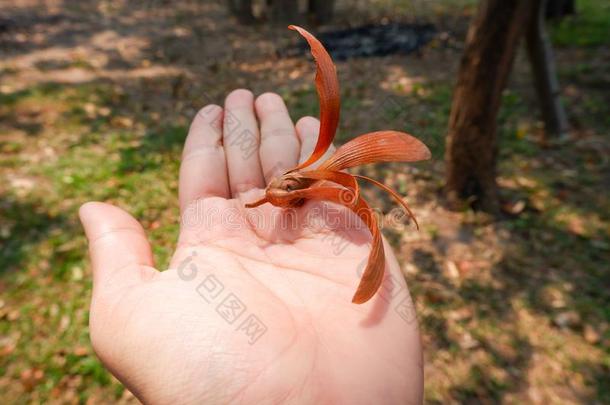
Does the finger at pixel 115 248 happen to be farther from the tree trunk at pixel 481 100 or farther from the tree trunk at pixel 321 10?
the tree trunk at pixel 321 10

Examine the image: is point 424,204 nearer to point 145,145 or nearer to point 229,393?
point 229,393

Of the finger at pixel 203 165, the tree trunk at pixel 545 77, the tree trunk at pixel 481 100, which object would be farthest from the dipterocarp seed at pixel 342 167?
the tree trunk at pixel 545 77

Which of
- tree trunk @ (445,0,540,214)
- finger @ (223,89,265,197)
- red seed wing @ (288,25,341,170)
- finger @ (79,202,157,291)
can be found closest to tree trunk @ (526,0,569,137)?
tree trunk @ (445,0,540,214)

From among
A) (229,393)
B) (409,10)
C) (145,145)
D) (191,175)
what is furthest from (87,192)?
(409,10)

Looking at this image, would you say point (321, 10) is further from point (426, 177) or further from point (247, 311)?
point (247, 311)

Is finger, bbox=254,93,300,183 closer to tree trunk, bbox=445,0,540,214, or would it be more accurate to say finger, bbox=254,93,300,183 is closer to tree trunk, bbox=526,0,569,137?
tree trunk, bbox=445,0,540,214

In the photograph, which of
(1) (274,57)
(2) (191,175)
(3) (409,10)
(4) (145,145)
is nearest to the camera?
(2) (191,175)

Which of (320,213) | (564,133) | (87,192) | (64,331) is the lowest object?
(64,331)

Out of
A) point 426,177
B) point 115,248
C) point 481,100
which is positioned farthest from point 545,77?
point 115,248
